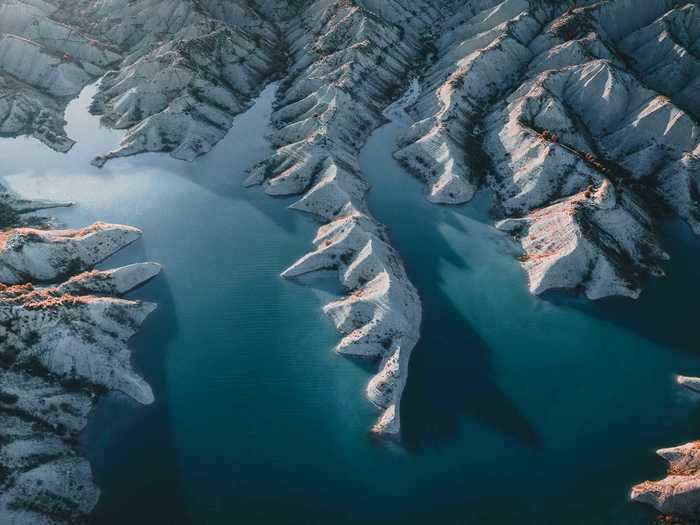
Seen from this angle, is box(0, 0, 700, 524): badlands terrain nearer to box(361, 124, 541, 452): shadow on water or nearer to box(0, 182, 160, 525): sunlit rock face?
box(0, 182, 160, 525): sunlit rock face

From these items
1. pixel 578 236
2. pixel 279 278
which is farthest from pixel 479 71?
pixel 279 278

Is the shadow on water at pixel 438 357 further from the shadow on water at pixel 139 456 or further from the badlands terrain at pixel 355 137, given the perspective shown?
the shadow on water at pixel 139 456

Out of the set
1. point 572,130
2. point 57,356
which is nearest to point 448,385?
point 57,356

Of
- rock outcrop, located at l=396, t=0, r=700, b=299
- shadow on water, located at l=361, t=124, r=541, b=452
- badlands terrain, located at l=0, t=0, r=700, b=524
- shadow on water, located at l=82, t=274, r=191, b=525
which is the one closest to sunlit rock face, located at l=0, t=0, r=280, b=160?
badlands terrain, located at l=0, t=0, r=700, b=524

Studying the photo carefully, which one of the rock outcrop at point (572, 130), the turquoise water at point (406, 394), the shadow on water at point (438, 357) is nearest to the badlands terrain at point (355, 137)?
the rock outcrop at point (572, 130)

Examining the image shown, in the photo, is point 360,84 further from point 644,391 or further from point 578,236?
point 644,391

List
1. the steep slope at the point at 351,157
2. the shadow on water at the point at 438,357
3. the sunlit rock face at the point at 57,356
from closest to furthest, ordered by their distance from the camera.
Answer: the sunlit rock face at the point at 57,356
the shadow on water at the point at 438,357
the steep slope at the point at 351,157
